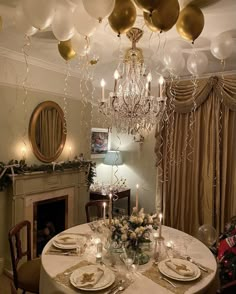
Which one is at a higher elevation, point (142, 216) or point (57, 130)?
point (57, 130)

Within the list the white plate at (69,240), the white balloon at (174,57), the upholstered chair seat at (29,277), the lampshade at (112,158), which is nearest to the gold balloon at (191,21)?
the white balloon at (174,57)

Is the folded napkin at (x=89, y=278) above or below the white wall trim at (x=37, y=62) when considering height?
below

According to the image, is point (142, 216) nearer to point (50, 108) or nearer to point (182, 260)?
point (182, 260)

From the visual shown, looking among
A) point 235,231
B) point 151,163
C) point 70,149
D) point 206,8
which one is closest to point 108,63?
point 70,149

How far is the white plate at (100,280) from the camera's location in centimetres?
149

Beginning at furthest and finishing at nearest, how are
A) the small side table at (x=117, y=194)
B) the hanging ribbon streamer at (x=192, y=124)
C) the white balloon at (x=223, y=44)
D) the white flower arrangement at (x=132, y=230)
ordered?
the small side table at (x=117, y=194), the hanging ribbon streamer at (x=192, y=124), the white balloon at (x=223, y=44), the white flower arrangement at (x=132, y=230)

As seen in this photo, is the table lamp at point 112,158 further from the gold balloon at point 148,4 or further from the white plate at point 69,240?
the gold balloon at point 148,4

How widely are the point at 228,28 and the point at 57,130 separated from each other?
2416 millimetres

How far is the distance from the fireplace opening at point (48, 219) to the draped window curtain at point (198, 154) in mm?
1538

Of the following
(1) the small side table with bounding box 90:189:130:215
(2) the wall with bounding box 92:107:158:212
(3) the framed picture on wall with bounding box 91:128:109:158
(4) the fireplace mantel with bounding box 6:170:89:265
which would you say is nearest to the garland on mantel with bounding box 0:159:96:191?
(4) the fireplace mantel with bounding box 6:170:89:265

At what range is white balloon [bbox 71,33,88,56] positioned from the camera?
2.10 metres

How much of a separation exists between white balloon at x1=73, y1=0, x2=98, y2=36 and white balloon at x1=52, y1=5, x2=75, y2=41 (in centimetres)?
5

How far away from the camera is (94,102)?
4.30 m

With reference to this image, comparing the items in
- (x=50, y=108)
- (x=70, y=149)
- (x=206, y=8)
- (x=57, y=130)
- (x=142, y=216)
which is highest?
(x=206, y=8)
